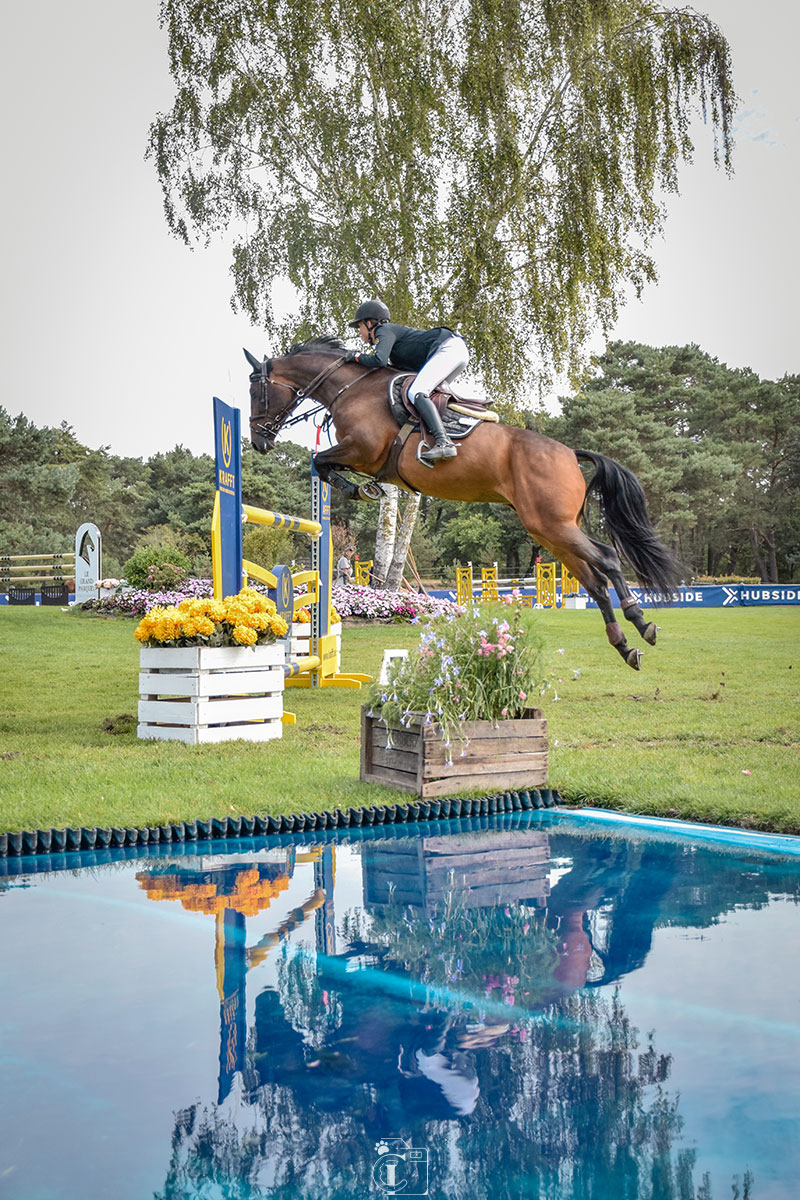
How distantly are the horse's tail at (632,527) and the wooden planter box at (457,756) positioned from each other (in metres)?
0.99

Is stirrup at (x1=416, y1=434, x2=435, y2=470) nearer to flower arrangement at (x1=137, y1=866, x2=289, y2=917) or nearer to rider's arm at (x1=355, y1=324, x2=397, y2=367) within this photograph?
rider's arm at (x1=355, y1=324, x2=397, y2=367)

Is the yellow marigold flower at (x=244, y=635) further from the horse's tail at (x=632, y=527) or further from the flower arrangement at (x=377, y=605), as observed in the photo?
the flower arrangement at (x=377, y=605)

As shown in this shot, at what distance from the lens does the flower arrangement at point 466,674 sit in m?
4.77

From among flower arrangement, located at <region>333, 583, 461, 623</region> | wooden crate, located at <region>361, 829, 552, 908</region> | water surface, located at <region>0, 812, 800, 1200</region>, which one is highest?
flower arrangement, located at <region>333, 583, 461, 623</region>

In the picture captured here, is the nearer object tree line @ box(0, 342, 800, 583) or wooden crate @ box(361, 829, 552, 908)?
wooden crate @ box(361, 829, 552, 908)

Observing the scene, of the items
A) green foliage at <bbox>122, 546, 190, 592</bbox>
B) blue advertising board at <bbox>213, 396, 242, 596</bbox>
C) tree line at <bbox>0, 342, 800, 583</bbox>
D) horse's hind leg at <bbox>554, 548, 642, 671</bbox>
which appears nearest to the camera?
horse's hind leg at <bbox>554, 548, 642, 671</bbox>

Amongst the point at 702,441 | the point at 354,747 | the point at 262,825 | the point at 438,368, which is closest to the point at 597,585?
the point at 438,368

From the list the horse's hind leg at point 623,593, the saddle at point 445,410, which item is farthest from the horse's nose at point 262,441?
the horse's hind leg at point 623,593

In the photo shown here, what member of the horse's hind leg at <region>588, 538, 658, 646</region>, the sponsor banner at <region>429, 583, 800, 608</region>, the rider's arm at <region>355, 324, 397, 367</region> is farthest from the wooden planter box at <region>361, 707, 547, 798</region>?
the sponsor banner at <region>429, 583, 800, 608</region>

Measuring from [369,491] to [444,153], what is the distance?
9541 millimetres

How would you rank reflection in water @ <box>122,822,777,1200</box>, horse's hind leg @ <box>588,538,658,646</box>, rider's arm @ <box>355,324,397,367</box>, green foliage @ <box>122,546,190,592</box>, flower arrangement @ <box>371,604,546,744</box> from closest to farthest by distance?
Result: reflection in water @ <box>122,822,777,1200</box> < horse's hind leg @ <box>588,538,658,646</box> < rider's arm @ <box>355,324,397,367</box> < flower arrangement @ <box>371,604,546,744</box> < green foliage @ <box>122,546,190,592</box>

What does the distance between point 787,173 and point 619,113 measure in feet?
24.8

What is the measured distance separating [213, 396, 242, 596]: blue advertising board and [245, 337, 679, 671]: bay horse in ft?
5.09

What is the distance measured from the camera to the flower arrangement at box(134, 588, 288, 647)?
20.0 feet
